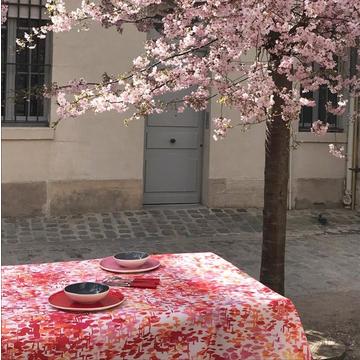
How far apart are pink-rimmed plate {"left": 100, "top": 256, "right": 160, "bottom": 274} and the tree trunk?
1.50 meters

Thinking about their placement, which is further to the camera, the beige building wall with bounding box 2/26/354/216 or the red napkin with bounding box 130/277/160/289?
the beige building wall with bounding box 2/26/354/216

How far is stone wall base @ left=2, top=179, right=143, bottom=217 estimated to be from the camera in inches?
324

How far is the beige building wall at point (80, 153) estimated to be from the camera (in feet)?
26.9

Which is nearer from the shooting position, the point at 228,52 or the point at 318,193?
the point at 228,52

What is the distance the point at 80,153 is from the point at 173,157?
1518 mm

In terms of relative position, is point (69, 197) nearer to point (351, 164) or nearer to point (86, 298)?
point (351, 164)

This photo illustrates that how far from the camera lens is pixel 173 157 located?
9.31 m

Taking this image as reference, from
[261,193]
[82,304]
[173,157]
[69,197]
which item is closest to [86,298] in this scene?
[82,304]

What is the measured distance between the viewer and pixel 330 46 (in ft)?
13.5

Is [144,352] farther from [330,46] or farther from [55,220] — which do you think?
[55,220]

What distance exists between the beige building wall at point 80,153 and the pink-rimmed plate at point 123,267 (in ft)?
16.6

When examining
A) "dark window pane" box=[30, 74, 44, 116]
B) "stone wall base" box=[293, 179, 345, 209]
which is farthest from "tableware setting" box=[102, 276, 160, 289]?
"stone wall base" box=[293, 179, 345, 209]

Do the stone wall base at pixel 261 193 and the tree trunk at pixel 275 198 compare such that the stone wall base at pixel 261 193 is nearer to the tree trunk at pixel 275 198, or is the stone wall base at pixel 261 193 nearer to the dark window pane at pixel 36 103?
the dark window pane at pixel 36 103

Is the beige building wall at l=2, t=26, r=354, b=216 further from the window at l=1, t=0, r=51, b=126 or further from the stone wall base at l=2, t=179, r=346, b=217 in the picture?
the window at l=1, t=0, r=51, b=126
